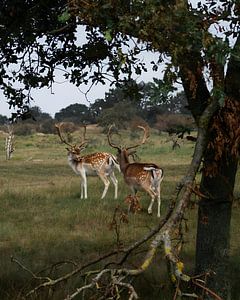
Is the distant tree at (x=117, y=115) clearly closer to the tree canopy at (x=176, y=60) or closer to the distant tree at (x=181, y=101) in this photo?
the distant tree at (x=181, y=101)

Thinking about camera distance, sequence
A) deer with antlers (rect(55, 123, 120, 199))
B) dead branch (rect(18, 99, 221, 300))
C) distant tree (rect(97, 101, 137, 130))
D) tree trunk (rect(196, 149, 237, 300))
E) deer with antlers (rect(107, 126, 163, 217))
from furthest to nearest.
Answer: distant tree (rect(97, 101, 137, 130))
deer with antlers (rect(55, 123, 120, 199))
deer with antlers (rect(107, 126, 163, 217))
tree trunk (rect(196, 149, 237, 300))
dead branch (rect(18, 99, 221, 300))

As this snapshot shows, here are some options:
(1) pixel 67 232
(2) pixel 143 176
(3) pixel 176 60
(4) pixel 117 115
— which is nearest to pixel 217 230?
(3) pixel 176 60

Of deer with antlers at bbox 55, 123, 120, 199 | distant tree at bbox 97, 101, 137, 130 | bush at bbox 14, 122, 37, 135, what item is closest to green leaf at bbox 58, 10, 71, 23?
deer with antlers at bbox 55, 123, 120, 199

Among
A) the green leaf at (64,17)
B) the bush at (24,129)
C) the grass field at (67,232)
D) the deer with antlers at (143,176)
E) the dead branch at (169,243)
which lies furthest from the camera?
the bush at (24,129)

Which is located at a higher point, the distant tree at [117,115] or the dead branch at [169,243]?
the distant tree at [117,115]

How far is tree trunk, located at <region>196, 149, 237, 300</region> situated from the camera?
6.65 m

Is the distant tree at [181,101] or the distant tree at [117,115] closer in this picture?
the distant tree at [181,101]

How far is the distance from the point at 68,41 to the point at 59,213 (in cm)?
853

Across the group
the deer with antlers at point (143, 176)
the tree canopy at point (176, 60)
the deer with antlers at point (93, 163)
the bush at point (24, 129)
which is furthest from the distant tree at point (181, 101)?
the bush at point (24, 129)

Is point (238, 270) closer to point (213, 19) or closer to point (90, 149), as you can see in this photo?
point (213, 19)

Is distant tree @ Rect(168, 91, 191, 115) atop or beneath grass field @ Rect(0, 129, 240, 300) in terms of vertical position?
atop

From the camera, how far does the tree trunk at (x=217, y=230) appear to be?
6.65m

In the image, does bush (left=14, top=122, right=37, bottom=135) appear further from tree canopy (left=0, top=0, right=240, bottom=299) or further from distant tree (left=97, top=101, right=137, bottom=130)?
tree canopy (left=0, top=0, right=240, bottom=299)

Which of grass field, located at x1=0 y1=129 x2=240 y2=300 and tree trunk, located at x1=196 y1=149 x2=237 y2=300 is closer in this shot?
tree trunk, located at x1=196 y1=149 x2=237 y2=300
